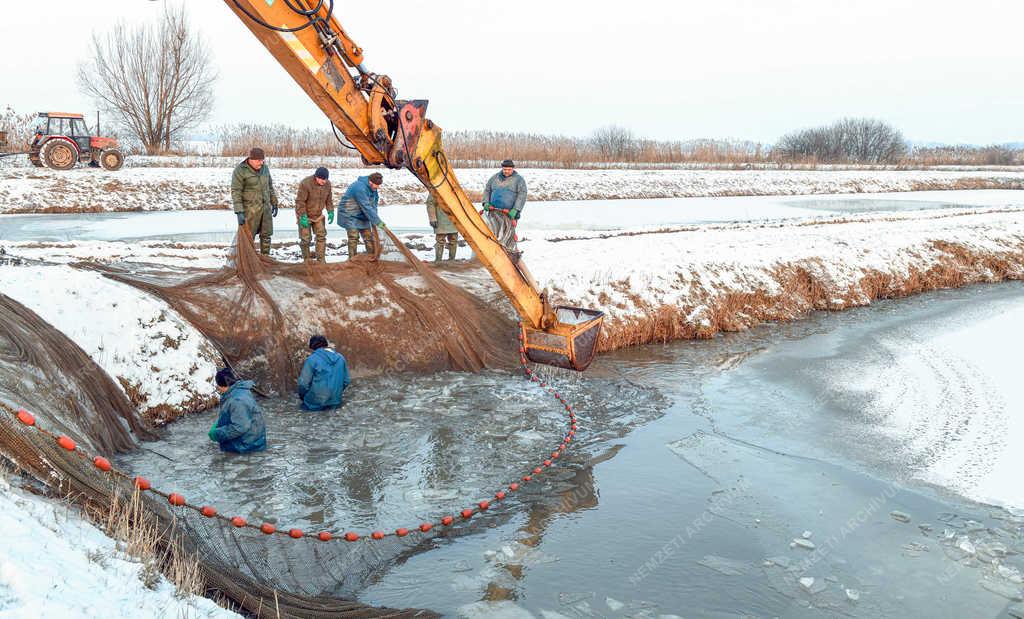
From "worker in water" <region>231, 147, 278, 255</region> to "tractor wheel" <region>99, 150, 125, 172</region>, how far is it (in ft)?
68.6

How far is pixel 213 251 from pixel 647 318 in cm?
775

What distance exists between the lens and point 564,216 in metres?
24.8

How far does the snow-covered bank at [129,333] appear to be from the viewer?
26.3ft

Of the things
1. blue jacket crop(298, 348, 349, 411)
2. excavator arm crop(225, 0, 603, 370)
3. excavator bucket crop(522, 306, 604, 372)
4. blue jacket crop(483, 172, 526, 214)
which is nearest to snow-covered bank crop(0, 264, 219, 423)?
blue jacket crop(298, 348, 349, 411)

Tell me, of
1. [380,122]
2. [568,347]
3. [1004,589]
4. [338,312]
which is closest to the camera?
[1004,589]

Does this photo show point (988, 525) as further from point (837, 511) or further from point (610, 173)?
point (610, 173)

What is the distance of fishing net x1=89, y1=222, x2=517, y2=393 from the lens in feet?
29.9

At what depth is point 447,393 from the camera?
9.38 meters

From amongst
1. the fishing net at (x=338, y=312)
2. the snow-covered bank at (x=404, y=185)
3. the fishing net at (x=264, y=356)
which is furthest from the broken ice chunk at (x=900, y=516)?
the snow-covered bank at (x=404, y=185)

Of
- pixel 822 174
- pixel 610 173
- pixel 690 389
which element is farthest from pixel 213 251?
pixel 822 174

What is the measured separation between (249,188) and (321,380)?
3575 mm

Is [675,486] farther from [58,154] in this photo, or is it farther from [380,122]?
[58,154]

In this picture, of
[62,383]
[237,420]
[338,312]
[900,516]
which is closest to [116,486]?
[237,420]

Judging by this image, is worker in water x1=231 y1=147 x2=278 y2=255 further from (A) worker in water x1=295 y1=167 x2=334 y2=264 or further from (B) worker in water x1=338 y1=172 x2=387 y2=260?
(B) worker in water x1=338 y1=172 x2=387 y2=260
